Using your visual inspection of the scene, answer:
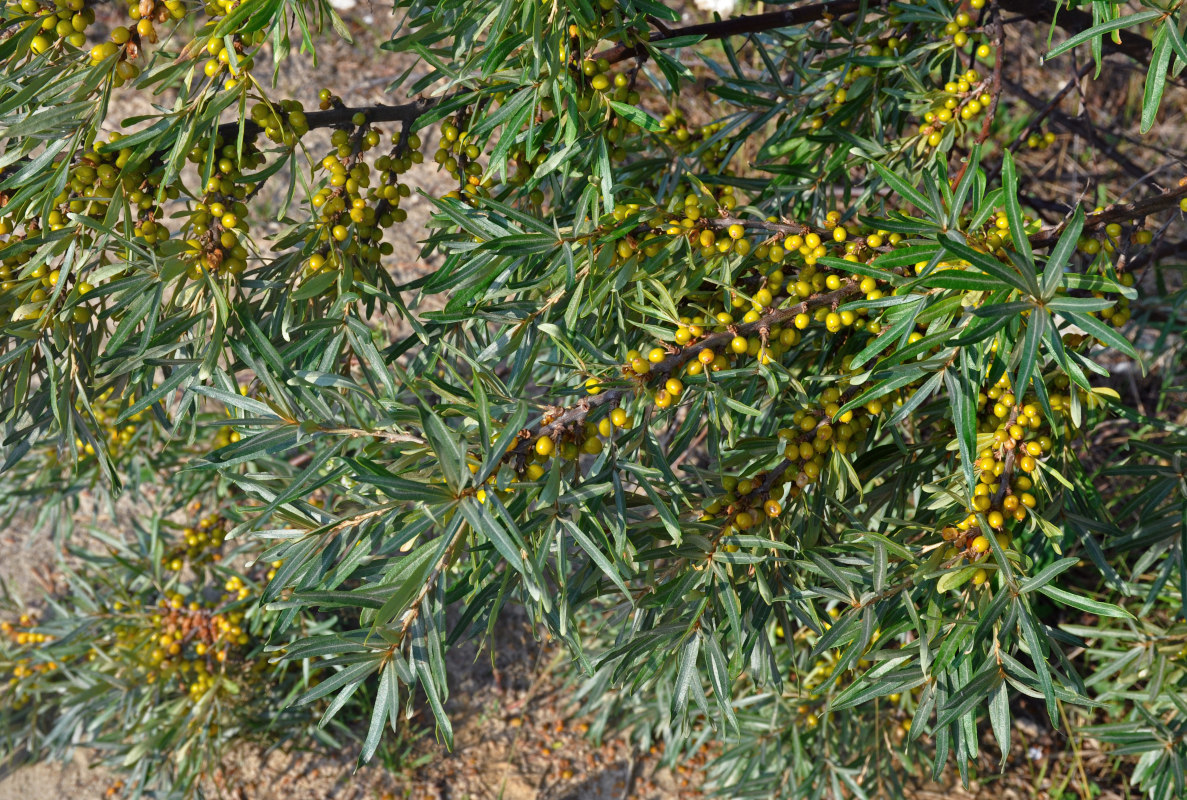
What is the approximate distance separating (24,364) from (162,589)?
1.44 metres

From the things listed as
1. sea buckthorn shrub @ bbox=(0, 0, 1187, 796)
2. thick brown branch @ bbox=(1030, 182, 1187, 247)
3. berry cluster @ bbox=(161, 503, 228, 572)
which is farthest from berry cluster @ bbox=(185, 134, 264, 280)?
berry cluster @ bbox=(161, 503, 228, 572)

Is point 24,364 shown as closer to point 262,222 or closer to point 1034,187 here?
point 262,222

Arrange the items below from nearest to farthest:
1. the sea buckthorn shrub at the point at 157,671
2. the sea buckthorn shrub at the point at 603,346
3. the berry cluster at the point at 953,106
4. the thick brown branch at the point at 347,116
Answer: the sea buckthorn shrub at the point at 603,346 < the thick brown branch at the point at 347,116 < the berry cluster at the point at 953,106 < the sea buckthorn shrub at the point at 157,671

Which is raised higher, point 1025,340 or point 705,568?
point 1025,340

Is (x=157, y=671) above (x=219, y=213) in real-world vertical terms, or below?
below

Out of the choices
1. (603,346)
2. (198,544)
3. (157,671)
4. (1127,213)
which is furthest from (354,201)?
(157,671)

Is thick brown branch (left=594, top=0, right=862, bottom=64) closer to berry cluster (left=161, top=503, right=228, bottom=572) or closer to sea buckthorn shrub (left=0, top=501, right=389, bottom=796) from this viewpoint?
sea buckthorn shrub (left=0, top=501, right=389, bottom=796)

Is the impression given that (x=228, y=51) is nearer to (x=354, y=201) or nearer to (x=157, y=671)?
(x=354, y=201)

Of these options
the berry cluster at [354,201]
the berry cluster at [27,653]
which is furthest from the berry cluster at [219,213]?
the berry cluster at [27,653]

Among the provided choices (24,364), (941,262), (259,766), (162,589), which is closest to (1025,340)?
(941,262)

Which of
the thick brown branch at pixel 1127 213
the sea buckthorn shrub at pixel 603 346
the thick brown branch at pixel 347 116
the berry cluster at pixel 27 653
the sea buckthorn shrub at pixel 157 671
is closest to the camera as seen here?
the sea buckthorn shrub at pixel 603 346

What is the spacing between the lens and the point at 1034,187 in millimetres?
3504

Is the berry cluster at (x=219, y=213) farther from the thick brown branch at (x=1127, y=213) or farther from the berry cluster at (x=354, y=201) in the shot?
the thick brown branch at (x=1127, y=213)

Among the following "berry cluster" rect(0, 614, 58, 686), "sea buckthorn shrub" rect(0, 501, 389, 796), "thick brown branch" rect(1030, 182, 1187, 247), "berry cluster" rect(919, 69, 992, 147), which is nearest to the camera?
"thick brown branch" rect(1030, 182, 1187, 247)
